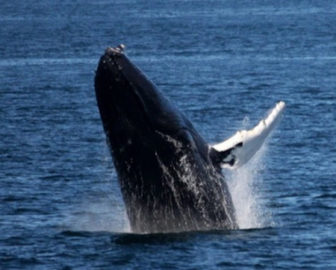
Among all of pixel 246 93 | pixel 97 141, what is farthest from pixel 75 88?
pixel 97 141

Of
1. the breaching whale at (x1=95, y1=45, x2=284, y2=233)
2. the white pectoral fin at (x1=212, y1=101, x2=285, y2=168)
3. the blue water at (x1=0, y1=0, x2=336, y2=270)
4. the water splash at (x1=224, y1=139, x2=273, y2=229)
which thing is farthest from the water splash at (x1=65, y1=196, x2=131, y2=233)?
the white pectoral fin at (x1=212, y1=101, x2=285, y2=168)

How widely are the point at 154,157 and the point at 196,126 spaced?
2427 cm

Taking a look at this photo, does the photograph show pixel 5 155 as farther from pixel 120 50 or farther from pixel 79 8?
pixel 79 8

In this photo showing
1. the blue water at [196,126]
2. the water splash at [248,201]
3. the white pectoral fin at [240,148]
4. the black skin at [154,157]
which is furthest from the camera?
the water splash at [248,201]

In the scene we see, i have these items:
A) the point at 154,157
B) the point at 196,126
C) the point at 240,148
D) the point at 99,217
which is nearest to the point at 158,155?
the point at 154,157

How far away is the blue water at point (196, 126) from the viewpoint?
73.0 ft

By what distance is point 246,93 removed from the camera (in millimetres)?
56844

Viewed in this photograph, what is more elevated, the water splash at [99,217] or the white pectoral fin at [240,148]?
the white pectoral fin at [240,148]

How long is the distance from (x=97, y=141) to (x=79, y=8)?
135 m

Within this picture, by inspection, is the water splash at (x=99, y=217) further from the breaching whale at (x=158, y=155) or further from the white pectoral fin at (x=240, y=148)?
Answer: the white pectoral fin at (x=240, y=148)

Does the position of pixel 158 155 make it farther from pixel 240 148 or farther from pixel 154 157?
pixel 240 148

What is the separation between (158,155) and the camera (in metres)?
20.9

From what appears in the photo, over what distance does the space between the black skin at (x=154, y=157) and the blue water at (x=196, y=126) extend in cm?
59

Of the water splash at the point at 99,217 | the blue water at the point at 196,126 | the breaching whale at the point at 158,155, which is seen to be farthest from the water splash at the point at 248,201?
the breaching whale at the point at 158,155
